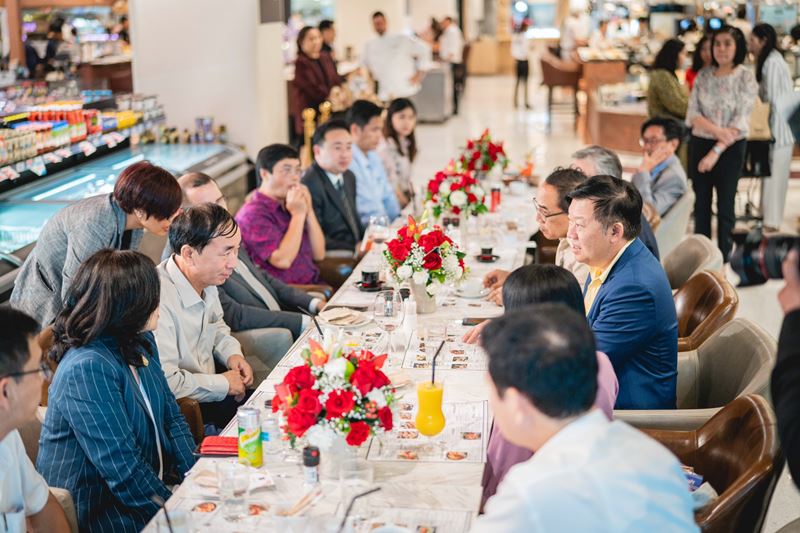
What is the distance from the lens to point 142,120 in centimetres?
691

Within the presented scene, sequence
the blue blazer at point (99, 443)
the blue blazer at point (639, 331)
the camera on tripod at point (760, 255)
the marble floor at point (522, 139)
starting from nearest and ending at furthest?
the camera on tripod at point (760, 255)
the blue blazer at point (99, 443)
the blue blazer at point (639, 331)
the marble floor at point (522, 139)

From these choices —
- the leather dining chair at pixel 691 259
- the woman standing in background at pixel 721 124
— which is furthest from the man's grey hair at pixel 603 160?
the woman standing in background at pixel 721 124

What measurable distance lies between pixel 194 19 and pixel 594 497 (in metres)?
6.92

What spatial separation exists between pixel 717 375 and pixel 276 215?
7.84 ft

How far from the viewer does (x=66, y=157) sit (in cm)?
570

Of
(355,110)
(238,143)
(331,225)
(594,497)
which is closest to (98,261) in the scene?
(594,497)

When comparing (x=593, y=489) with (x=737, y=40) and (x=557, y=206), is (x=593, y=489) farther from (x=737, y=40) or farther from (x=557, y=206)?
(x=737, y=40)

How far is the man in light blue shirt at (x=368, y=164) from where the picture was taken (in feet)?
20.1

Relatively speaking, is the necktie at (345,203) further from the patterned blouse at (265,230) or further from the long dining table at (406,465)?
the long dining table at (406,465)

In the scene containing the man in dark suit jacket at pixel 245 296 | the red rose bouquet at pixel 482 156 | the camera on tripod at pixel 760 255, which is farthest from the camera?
the red rose bouquet at pixel 482 156

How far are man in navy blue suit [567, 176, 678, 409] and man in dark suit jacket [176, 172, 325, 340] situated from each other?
1.40 meters

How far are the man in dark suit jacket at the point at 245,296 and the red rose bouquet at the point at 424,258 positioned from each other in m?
0.63

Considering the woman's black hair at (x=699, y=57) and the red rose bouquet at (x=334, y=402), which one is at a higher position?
the woman's black hair at (x=699, y=57)

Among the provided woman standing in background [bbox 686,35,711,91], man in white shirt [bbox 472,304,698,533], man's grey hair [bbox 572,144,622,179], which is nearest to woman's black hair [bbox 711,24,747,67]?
woman standing in background [bbox 686,35,711,91]
